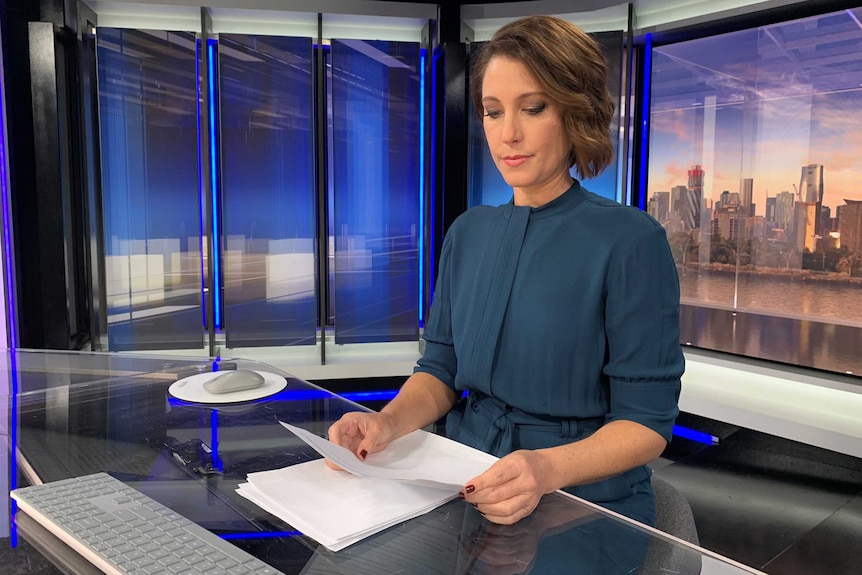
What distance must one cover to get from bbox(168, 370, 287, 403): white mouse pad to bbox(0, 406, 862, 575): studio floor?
6.05 ft

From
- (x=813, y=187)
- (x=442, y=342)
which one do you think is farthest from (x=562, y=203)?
(x=813, y=187)

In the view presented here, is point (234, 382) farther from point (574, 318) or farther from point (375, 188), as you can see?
point (375, 188)

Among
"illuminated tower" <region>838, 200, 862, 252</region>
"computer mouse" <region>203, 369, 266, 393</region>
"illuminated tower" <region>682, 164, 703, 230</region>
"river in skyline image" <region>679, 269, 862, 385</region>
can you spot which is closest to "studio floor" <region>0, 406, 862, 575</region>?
"river in skyline image" <region>679, 269, 862, 385</region>

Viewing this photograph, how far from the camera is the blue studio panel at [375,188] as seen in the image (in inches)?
157

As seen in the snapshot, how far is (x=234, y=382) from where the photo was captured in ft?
4.91

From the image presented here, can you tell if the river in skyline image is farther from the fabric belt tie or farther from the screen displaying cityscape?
the fabric belt tie

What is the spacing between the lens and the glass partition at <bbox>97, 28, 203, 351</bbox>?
380 cm

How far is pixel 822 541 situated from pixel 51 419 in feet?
8.81

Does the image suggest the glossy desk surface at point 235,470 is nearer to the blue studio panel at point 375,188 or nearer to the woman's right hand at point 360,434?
the woman's right hand at point 360,434

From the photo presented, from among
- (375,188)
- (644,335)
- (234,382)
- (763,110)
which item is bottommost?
(234,382)

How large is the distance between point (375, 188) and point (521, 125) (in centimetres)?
294

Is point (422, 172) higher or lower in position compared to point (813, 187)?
higher

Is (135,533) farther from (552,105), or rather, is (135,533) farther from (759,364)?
(759,364)

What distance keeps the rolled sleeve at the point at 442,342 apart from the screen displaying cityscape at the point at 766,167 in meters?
2.49
